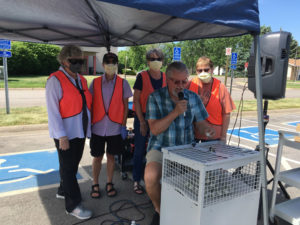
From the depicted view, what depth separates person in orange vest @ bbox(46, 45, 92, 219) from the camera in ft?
7.83

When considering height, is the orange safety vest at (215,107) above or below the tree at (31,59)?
below

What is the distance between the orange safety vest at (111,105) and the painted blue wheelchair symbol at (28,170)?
1.48m

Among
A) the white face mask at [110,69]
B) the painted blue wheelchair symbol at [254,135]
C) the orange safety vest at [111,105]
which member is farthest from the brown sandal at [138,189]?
the painted blue wheelchair symbol at [254,135]

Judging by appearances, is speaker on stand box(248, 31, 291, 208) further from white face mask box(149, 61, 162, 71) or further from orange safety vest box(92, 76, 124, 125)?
orange safety vest box(92, 76, 124, 125)

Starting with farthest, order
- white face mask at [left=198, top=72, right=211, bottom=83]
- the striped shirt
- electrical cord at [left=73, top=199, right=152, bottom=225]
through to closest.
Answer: white face mask at [left=198, top=72, right=211, bottom=83]
electrical cord at [left=73, top=199, right=152, bottom=225]
the striped shirt

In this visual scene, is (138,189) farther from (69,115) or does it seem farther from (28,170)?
(28,170)

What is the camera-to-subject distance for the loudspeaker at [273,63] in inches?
84.7

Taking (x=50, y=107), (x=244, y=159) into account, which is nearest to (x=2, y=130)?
(x=50, y=107)

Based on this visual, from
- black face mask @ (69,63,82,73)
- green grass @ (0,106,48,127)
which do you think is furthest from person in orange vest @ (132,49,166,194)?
green grass @ (0,106,48,127)

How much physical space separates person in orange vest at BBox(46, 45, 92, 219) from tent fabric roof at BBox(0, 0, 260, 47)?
73cm

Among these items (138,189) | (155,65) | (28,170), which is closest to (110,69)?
(155,65)

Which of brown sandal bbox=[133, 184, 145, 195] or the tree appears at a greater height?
the tree

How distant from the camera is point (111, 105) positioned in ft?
9.80

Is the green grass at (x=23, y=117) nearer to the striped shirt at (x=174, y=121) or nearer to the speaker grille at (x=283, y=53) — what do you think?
the striped shirt at (x=174, y=121)
